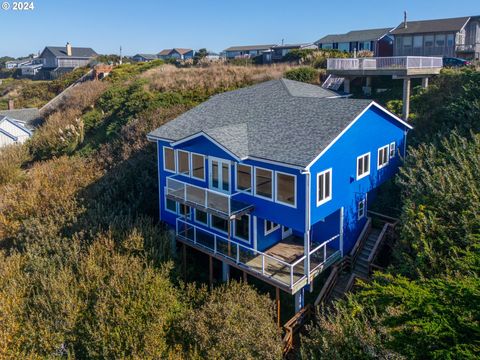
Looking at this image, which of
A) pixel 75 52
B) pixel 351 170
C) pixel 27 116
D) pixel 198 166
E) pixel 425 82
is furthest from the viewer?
pixel 75 52

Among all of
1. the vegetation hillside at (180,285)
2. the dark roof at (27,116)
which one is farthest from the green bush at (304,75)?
the dark roof at (27,116)

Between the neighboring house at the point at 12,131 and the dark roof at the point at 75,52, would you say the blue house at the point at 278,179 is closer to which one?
the neighboring house at the point at 12,131

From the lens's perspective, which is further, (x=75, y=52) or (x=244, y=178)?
(x=75, y=52)

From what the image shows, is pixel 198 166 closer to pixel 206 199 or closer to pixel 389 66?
pixel 206 199

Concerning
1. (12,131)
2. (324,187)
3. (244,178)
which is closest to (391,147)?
(324,187)

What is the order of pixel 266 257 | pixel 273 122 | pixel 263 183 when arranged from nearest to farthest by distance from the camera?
pixel 263 183, pixel 266 257, pixel 273 122

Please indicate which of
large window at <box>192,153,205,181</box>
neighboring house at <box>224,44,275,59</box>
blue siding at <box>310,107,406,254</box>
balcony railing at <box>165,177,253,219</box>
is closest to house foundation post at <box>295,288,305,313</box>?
blue siding at <box>310,107,406,254</box>
